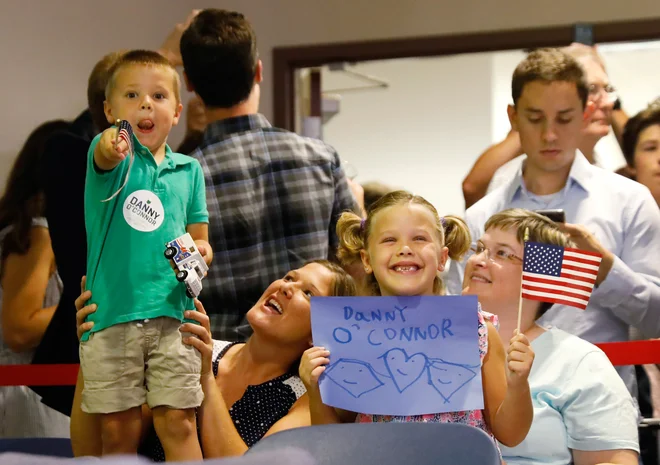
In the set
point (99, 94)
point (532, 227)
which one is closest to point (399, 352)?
point (532, 227)

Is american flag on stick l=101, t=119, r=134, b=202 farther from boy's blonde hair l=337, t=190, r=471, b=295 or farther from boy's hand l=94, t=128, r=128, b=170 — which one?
boy's blonde hair l=337, t=190, r=471, b=295

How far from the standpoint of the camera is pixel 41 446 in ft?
7.14

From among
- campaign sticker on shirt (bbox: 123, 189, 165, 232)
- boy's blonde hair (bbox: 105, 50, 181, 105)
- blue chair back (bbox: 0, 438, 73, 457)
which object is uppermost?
boy's blonde hair (bbox: 105, 50, 181, 105)

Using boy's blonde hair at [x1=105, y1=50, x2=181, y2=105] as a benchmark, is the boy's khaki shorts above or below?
below

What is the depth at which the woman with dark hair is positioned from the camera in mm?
3031

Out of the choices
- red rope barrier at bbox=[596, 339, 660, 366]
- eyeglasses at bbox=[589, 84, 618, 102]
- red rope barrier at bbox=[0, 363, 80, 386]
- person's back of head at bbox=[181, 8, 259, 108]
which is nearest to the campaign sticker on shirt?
person's back of head at bbox=[181, 8, 259, 108]

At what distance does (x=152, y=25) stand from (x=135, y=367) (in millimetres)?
2399

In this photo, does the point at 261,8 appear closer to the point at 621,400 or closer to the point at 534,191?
the point at 534,191

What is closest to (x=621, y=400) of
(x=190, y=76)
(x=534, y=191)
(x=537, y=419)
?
(x=537, y=419)

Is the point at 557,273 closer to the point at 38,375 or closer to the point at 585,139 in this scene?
the point at 585,139

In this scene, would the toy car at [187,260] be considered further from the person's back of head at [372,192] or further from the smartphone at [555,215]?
the person's back of head at [372,192]

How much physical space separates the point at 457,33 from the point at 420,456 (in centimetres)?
265

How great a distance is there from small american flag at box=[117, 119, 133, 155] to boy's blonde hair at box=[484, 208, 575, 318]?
105cm

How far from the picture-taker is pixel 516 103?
3.05 meters
